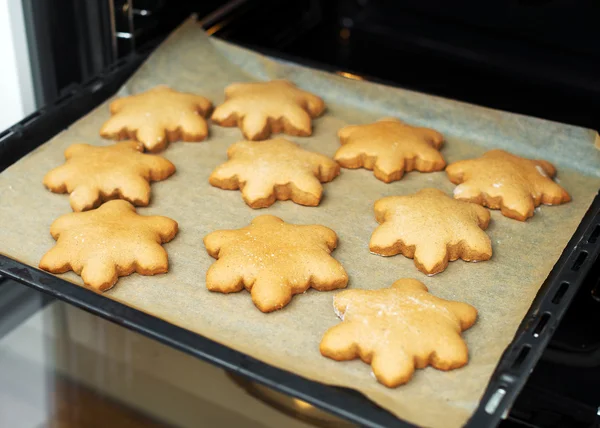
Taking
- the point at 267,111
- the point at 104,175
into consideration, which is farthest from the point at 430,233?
the point at 104,175

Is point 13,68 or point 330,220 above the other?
point 13,68

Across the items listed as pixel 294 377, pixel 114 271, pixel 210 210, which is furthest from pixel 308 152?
pixel 294 377

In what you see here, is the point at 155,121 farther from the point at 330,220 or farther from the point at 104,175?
the point at 330,220

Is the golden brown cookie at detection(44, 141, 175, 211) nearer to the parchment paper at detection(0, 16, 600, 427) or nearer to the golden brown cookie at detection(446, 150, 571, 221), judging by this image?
the parchment paper at detection(0, 16, 600, 427)

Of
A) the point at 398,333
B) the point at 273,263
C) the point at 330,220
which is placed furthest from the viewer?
the point at 330,220

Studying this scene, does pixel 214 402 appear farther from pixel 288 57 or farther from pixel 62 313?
pixel 288 57

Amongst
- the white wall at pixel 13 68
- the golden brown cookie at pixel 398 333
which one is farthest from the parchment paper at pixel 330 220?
the white wall at pixel 13 68

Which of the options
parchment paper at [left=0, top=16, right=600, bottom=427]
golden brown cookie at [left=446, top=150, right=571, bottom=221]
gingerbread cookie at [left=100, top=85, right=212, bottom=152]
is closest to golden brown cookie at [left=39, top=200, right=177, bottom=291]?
parchment paper at [left=0, top=16, right=600, bottom=427]

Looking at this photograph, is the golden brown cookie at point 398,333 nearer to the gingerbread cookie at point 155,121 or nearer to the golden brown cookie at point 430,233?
the golden brown cookie at point 430,233
